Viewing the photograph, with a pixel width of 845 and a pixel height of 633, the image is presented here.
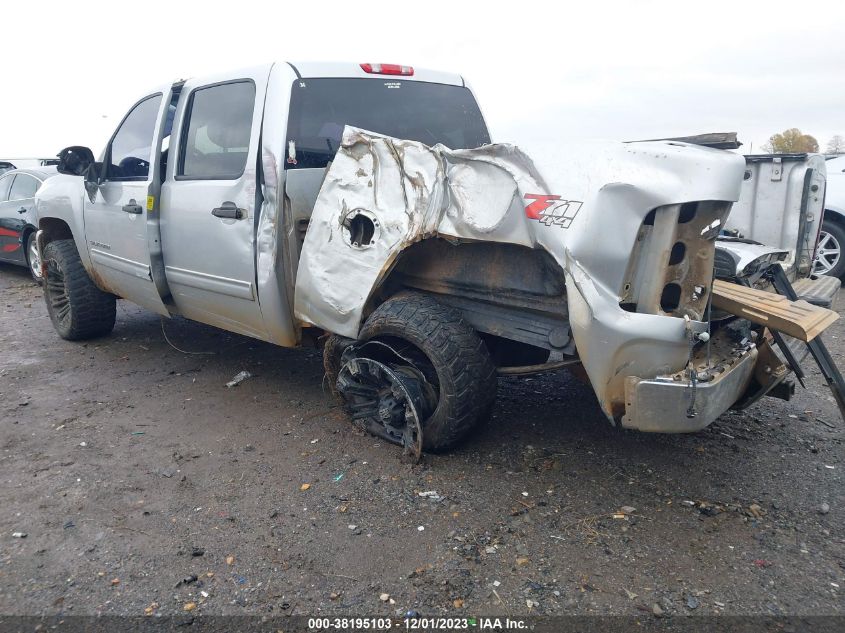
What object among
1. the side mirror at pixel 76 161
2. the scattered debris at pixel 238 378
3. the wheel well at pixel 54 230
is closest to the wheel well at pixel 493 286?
the scattered debris at pixel 238 378

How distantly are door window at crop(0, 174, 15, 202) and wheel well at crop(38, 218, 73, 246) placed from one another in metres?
4.06

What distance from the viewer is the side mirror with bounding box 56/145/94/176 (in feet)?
16.6

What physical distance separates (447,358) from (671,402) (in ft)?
3.36

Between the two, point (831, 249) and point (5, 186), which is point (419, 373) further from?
point (5, 186)

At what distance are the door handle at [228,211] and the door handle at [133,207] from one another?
890 millimetres

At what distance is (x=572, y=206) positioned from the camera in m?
2.63

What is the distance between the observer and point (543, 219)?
271 cm

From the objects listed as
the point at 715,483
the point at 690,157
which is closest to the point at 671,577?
the point at 715,483

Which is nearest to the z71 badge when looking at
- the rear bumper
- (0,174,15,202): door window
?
the rear bumper

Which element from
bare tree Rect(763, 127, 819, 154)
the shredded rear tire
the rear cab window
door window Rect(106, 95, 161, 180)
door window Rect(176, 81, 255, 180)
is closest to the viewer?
the shredded rear tire

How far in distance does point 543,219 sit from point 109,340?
4.74 m

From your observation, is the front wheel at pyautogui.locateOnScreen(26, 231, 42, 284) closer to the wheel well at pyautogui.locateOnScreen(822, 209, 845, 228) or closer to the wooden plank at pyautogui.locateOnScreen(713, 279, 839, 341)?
the wooden plank at pyautogui.locateOnScreen(713, 279, 839, 341)

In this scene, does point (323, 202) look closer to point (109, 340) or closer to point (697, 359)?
point (697, 359)

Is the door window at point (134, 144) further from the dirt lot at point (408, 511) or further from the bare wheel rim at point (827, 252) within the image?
the bare wheel rim at point (827, 252)
